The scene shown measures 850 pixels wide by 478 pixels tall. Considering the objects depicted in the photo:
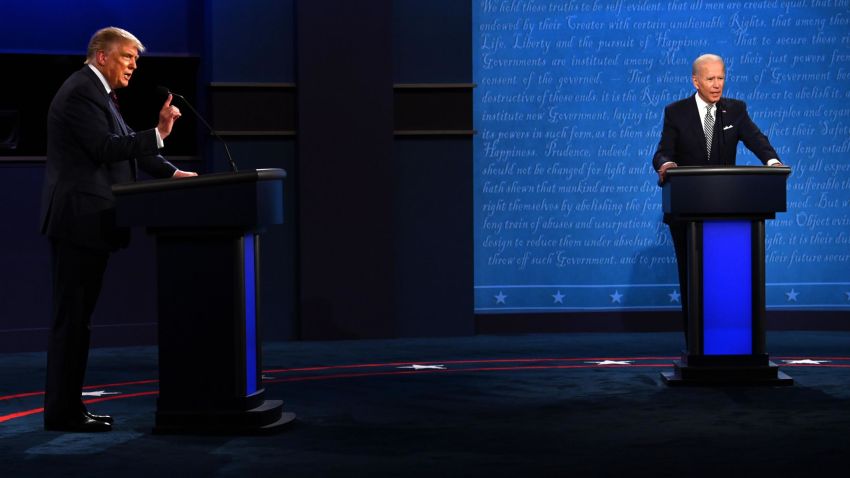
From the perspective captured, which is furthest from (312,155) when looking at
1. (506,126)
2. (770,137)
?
(770,137)

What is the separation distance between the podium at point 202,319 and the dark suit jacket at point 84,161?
0.50 feet

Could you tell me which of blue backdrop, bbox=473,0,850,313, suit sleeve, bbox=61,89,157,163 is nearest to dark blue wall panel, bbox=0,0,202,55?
blue backdrop, bbox=473,0,850,313

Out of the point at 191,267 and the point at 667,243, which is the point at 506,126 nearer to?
the point at 667,243

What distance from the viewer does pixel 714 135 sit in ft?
20.9

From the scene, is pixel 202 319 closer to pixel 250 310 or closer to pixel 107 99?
A: pixel 250 310

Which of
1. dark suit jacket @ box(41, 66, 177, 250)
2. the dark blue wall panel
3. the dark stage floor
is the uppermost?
the dark blue wall panel

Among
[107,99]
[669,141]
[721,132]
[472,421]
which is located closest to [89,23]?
[107,99]

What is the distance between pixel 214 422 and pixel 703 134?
2.98 metres

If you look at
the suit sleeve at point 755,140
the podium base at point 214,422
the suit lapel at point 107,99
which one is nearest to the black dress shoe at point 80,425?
the podium base at point 214,422

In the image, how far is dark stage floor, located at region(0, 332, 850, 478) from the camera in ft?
13.2

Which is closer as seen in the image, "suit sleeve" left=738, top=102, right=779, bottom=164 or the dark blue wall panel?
"suit sleeve" left=738, top=102, right=779, bottom=164

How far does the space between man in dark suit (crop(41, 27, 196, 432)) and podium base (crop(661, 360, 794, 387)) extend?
2509 mm

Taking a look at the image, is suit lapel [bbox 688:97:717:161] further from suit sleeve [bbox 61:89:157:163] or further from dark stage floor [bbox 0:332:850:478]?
suit sleeve [bbox 61:89:157:163]

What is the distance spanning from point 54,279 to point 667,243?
187 inches
